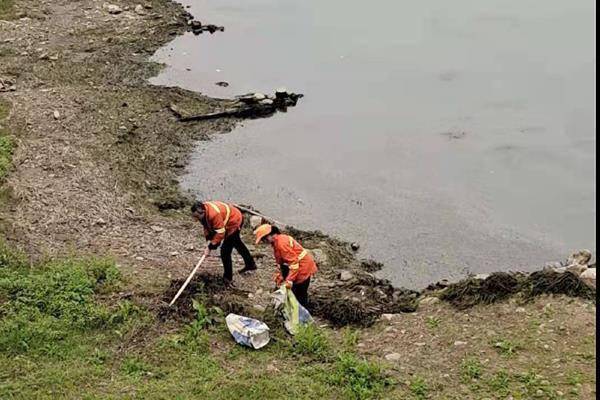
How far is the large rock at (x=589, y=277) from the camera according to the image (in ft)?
33.6

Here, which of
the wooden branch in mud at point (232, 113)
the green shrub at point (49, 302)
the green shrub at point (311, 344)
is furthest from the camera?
the wooden branch in mud at point (232, 113)

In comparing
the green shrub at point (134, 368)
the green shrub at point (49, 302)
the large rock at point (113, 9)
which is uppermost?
the large rock at point (113, 9)

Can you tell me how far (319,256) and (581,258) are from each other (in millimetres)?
4356

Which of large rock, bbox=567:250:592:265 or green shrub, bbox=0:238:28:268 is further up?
green shrub, bbox=0:238:28:268

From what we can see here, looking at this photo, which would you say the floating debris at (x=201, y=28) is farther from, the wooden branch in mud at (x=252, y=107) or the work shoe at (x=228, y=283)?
the work shoe at (x=228, y=283)

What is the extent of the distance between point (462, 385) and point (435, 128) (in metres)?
11.1

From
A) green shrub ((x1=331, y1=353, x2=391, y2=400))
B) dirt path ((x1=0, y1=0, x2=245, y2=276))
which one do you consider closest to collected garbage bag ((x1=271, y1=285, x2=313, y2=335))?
green shrub ((x1=331, y1=353, x2=391, y2=400))

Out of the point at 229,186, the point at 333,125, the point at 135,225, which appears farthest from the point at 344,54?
the point at 135,225

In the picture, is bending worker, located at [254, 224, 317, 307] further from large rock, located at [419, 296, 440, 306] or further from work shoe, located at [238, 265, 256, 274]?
large rock, located at [419, 296, 440, 306]

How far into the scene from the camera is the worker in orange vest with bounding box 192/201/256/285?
10.4 metres

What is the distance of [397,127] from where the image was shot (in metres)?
18.9

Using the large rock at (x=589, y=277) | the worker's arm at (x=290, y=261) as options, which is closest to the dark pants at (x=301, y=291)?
the worker's arm at (x=290, y=261)

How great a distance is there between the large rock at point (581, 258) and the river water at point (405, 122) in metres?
0.87

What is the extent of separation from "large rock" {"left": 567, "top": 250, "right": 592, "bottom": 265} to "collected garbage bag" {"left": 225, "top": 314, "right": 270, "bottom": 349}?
5591 millimetres
